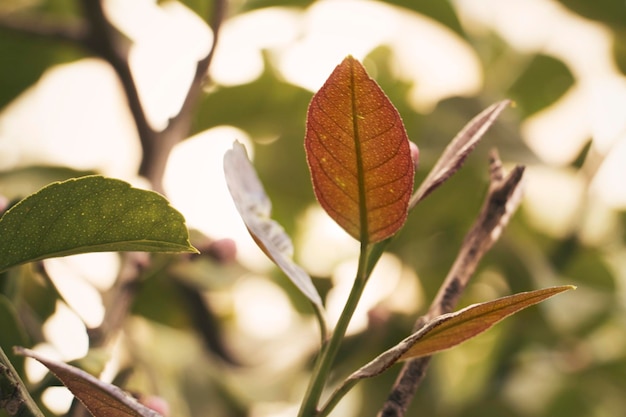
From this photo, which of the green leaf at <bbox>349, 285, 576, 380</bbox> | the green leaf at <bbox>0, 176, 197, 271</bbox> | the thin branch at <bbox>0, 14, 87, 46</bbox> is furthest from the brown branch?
the thin branch at <bbox>0, 14, 87, 46</bbox>

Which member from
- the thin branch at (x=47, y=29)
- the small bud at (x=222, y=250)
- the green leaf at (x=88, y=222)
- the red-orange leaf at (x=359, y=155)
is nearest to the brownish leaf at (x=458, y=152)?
the red-orange leaf at (x=359, y=155)

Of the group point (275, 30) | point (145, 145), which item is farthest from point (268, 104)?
point (145, 145)

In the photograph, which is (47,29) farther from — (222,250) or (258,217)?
(258,217)

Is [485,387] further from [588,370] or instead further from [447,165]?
[447,165]

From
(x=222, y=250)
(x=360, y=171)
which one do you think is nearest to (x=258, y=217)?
(x=360, y=171)

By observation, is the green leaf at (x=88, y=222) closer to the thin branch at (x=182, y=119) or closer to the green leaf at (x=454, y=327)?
the green leaf at (x=454, y=327)

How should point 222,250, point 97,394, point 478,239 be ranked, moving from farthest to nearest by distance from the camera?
point 222,250 < point 478,239 < point 97,394

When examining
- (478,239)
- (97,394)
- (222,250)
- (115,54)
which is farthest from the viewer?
(115,54)

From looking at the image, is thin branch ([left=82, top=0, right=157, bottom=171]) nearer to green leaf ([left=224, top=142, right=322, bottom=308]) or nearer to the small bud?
the small bud
